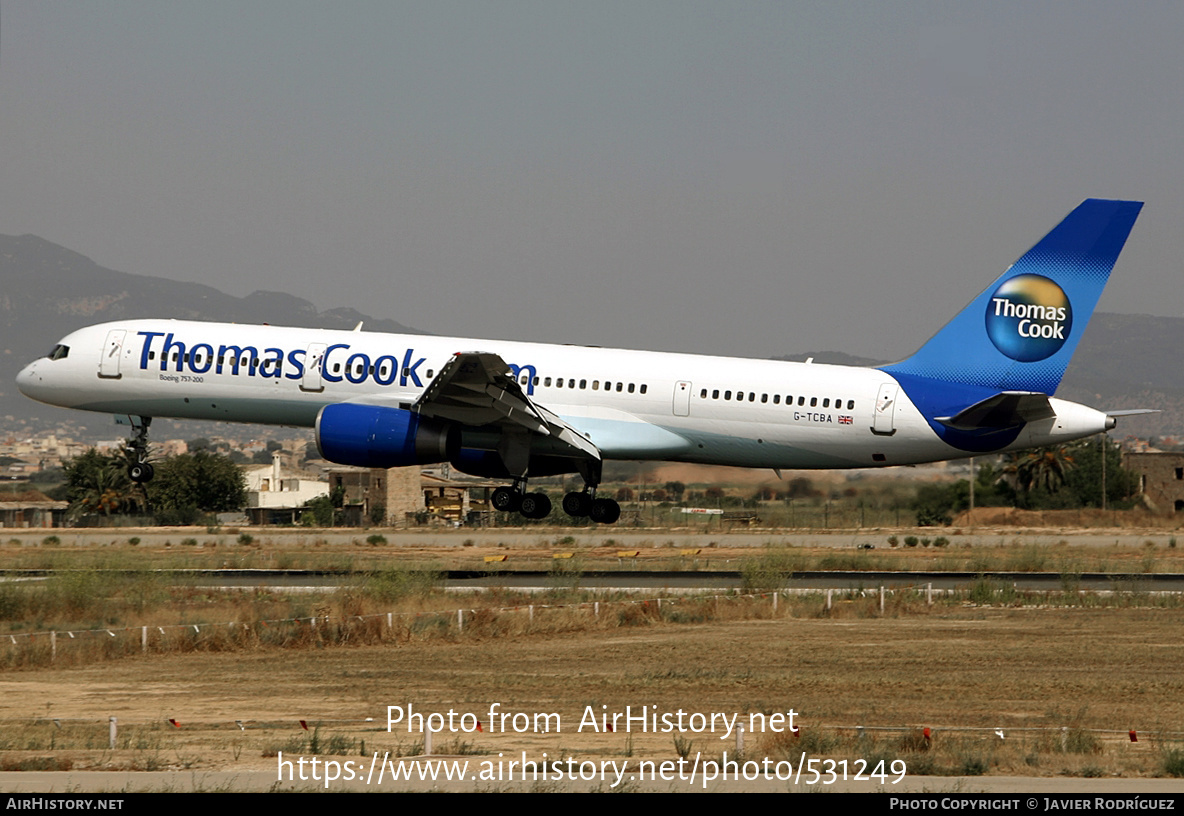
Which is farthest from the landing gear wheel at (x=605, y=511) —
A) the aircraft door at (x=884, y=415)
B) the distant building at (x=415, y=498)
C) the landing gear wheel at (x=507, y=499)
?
the distant building at (x=415, y=498)

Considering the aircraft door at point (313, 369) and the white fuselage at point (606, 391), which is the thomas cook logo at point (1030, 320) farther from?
the aircraft door at point (313, 369)

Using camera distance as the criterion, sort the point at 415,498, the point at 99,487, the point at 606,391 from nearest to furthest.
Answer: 1. the point at 606,391
2. the point at 415,498
3. the point at 99,487

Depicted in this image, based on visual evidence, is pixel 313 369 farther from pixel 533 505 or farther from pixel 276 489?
pixel 276 489

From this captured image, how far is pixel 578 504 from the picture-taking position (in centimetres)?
4028

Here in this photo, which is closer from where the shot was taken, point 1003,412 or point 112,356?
point 1003,412

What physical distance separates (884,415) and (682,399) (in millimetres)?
5454

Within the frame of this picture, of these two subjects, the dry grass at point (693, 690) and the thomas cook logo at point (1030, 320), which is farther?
the thomas cook logo at point (1030, 320)

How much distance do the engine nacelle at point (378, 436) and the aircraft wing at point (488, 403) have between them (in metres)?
0.47

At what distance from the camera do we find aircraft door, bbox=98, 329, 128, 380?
137ft

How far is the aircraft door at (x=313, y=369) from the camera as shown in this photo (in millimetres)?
39781

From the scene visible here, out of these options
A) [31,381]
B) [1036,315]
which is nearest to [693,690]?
[1036,315]

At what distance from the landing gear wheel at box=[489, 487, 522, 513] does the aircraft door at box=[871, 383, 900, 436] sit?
998 cm

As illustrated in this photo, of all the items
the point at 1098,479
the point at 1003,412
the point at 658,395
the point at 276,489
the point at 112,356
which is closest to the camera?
the point at 1003,412

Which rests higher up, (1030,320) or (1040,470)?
(1030,320)
